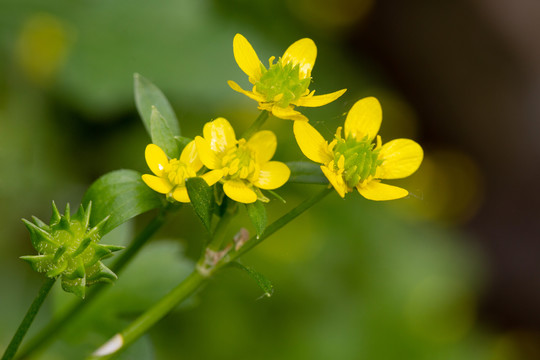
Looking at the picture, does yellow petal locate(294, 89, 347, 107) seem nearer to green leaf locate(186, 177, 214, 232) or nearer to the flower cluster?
the flower cluster

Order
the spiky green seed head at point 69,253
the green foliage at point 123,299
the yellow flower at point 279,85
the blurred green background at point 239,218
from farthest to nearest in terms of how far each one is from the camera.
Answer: the blurred green background at point 239,218 < the green foliage at point 123,299 < the yellow flower at point 279,85 < the spiky green seed head at point 69,253

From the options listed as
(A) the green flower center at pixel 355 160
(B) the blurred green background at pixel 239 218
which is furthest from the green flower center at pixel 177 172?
(B) the blurred green background at pixel 239 218

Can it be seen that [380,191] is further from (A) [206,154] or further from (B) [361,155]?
(A) [206,154]

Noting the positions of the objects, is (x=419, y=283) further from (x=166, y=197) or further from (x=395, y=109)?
(x=166, y=197)

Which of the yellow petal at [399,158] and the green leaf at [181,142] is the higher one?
the yellow petal at [399,158]

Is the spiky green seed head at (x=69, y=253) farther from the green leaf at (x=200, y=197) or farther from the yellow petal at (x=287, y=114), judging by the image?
the yellow petal at (x=287, y=114)

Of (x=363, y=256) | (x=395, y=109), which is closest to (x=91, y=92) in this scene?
(x=363, y=256)
